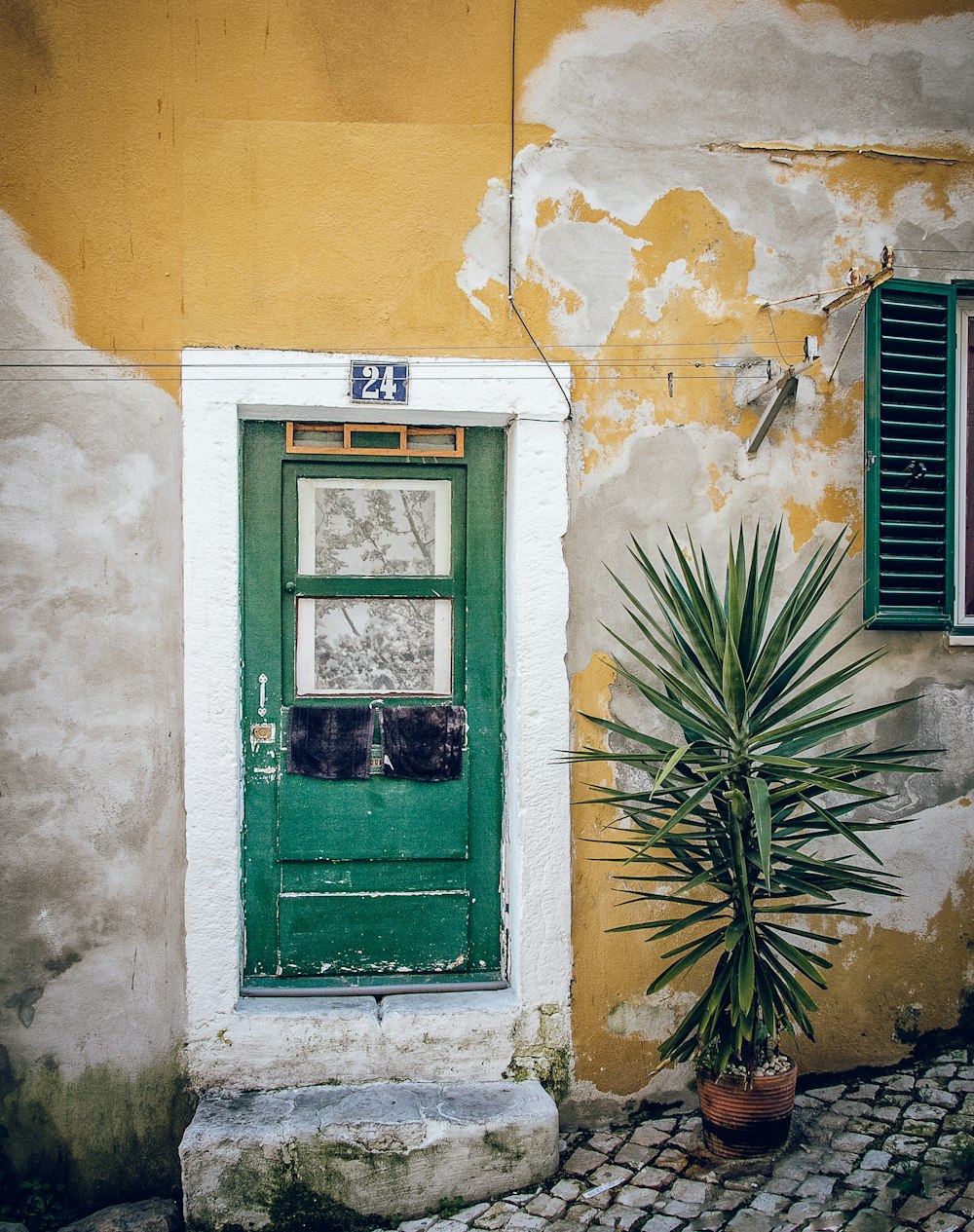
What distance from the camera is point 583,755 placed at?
3.30 m

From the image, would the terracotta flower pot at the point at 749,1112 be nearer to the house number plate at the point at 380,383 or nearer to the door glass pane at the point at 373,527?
the door glass pane at the point at 373,527

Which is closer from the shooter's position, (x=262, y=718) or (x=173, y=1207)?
(x=173, y=1207)

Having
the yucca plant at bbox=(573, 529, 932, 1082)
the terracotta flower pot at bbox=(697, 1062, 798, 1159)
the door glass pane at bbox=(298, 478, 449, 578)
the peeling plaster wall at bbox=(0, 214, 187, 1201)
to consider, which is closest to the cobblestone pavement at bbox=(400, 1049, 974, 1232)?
the terracotta flower pot at bbox=(697, 1062, 798, 1159)

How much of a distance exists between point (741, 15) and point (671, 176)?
26.0 inches

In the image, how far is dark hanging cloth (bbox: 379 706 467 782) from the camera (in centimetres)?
370

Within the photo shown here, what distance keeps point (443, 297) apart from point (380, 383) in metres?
0.39

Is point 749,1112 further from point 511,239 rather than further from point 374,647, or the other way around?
point 511,239

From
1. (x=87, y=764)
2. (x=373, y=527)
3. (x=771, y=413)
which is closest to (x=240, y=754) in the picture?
(x=87, y=764)

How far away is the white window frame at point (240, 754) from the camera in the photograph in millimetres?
3471

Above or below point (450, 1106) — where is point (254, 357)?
above

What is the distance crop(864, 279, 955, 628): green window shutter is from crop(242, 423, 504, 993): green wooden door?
1.40 metres

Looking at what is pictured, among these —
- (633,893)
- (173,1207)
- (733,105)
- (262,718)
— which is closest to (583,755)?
(633,893)

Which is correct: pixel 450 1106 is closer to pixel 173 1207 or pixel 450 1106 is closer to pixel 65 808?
pixel 173 1207

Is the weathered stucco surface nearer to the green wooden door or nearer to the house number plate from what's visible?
the house number plate
